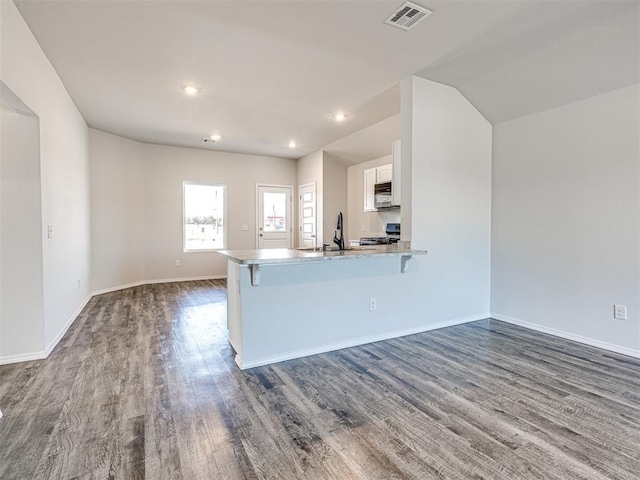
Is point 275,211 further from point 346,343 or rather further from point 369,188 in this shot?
point 346,343

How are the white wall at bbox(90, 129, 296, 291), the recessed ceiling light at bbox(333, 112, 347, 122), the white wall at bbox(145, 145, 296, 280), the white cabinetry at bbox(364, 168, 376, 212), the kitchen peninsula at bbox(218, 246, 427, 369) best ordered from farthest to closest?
the white wall at bbox(145, 145, 296, 280) < the white cabinetry at bbox(364, 168, 376, 212) < the white wall at bbox(90, 129, 296, 291) < the recessed ceiling light at bbox(333, 112, 347, 122) < the kitchen peninsula at bbox(218, 246, 427, 369)

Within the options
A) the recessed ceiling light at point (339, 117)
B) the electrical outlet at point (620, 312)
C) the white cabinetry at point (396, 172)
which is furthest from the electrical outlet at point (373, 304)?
the recessed ceiling light at point (339, 117)

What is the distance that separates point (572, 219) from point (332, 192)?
14.1ft

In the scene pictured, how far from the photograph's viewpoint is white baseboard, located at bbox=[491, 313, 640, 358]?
297 centimetres

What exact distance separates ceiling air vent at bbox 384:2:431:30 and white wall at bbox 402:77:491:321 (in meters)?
0.95

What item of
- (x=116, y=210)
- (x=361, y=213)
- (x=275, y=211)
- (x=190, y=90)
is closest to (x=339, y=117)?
(x=190, y=90)

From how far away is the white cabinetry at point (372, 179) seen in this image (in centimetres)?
581

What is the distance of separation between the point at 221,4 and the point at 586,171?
140 inches

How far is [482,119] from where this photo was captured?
155 inches

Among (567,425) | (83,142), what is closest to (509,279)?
(567,425)

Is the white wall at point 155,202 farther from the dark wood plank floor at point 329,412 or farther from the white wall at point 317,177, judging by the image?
the dark wood plank floor at point 329,412

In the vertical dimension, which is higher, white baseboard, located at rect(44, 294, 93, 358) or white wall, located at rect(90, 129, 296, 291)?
white wall, located at rect(90, 129, 296, 291)

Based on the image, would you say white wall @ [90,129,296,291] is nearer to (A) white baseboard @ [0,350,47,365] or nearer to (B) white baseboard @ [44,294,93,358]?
(B) white baseboard @ [44,294,93,358]

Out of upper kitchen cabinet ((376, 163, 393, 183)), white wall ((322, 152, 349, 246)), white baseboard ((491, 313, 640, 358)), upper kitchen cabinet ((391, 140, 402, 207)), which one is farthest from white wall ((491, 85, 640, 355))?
white wall ((322, 152, 349, 246))
